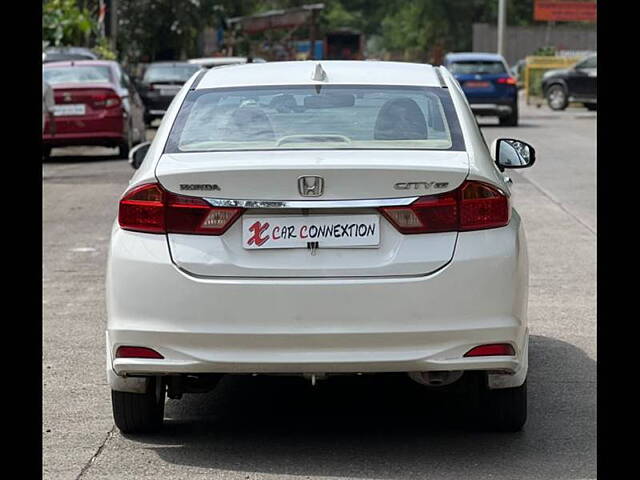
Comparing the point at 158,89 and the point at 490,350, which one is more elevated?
the point at 490,350

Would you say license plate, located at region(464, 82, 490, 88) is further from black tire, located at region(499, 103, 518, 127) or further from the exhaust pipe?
the exhaust pipe

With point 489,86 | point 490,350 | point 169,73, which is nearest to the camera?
point 490,350

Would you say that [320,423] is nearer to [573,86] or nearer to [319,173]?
[319,173]

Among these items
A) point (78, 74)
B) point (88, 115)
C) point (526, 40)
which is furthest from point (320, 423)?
point (526, 40)

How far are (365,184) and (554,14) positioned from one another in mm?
75535

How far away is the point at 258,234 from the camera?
5.45m

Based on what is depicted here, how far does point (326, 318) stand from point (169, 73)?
1078 inches

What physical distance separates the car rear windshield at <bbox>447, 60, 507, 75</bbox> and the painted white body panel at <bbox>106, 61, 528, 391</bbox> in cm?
2697

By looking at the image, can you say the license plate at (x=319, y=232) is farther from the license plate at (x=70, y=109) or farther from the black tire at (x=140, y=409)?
the license plate at (x=70, y=109)

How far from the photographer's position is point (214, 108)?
623 centimetres

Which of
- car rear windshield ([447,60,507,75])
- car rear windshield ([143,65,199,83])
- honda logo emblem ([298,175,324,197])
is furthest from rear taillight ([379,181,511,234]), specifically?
car rear windshield ([447,60,507,75])

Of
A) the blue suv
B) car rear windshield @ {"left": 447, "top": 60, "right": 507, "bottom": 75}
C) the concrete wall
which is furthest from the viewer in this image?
the concrete wall

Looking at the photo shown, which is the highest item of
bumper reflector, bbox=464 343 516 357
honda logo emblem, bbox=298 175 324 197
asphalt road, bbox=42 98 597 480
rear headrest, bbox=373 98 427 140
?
rear headrest, bbox=373 98 427 140

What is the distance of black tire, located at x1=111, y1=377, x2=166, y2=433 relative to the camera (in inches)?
233
